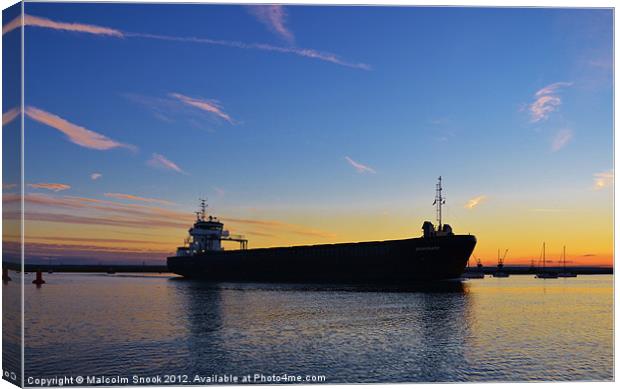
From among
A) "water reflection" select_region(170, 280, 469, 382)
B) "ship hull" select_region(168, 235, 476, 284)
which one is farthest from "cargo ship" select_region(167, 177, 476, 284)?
"water reflection" select_region(170, 280, 469, 382)

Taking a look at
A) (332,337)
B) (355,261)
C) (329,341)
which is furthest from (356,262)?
(329,341)

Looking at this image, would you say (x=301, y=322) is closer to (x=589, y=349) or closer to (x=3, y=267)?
(x=589, y=349)

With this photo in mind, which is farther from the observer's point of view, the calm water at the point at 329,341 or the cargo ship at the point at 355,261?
the cargo ship at the point at 355,261

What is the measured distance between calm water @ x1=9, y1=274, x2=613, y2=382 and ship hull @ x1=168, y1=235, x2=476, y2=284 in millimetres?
17990

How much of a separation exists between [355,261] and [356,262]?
24cm

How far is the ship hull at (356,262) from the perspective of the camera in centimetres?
5400

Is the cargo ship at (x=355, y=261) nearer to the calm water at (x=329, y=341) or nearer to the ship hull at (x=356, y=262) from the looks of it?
the ship hull at (x=356, y=262)

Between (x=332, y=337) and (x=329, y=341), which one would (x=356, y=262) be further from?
(x=329, y=341)

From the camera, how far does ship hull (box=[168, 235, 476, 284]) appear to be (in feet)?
177

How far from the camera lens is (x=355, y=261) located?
190ft

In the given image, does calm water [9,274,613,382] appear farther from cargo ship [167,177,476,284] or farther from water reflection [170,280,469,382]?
cargo ship [167,177,476,284]

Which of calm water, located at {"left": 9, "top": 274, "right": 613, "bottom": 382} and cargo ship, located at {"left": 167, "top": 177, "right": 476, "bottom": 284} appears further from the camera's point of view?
cargo ship, located at {"left": 167, "top": 177, "right": 476, "bottom": 284}

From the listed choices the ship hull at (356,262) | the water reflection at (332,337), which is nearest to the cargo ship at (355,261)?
the ship hull at (356,262)

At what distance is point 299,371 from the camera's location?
1652 centimetres
